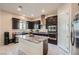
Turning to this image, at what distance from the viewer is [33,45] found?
5.40ft

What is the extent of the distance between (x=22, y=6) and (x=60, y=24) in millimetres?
660

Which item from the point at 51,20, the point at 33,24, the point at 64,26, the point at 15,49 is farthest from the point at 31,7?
the point at 15,49

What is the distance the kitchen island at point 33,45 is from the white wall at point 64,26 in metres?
0.25

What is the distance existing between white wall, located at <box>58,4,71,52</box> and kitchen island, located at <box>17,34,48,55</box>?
249 mm

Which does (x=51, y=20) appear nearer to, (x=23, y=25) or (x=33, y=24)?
(x=33, y=24)

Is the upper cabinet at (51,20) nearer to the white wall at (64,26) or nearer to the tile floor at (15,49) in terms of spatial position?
the white wall at (64,26)

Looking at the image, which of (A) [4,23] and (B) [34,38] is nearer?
(A) [4,23]

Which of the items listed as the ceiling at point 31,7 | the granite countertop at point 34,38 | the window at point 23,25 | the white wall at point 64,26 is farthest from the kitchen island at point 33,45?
the ceiling at point 31,7

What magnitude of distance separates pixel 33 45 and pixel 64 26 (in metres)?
0.58

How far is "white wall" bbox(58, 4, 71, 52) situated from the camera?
5.04ft

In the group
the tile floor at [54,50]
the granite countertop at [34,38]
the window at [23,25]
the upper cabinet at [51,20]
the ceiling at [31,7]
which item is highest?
the ceiling at [31,7]

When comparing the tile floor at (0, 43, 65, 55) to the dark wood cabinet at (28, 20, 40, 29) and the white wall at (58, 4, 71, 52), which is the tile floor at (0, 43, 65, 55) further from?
the dark wood cabinet at (28, 20, 40, 29)

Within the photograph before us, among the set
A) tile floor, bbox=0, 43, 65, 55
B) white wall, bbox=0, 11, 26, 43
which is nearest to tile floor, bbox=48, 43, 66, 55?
tile floor, bbox=0, 43, 65, 55

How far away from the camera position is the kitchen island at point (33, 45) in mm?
1581
